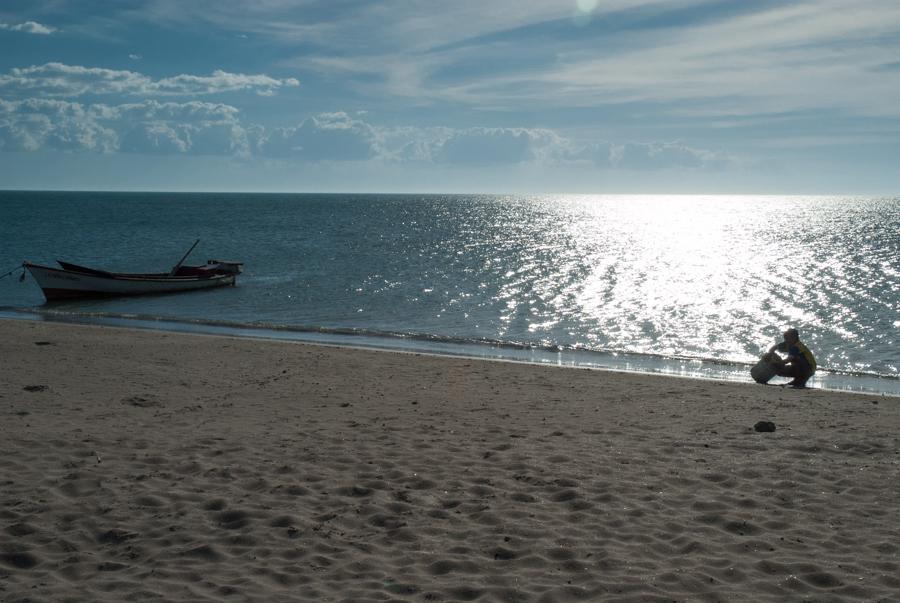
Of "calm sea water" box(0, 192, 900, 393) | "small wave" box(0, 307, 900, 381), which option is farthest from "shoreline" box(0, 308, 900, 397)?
"calm sea water" box(0, 192, 900, 393)

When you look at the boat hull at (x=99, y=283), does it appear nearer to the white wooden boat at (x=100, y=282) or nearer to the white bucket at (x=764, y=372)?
the white wooden boat at (x=100, y=282)

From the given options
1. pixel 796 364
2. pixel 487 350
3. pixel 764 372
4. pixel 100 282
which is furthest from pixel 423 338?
pixel 100 282

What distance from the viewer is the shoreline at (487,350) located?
1933 centimetres

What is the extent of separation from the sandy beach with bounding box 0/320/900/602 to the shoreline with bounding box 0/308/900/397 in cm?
556

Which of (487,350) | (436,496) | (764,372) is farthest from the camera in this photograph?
(487,350)

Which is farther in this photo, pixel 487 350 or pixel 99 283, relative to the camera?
pixel 99 283

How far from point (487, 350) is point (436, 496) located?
15359 millimetres

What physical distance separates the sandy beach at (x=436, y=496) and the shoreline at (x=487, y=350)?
5.56 metres

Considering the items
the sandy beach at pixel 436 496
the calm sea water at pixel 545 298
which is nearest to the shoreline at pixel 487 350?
the calm sea water at pixel 545 298

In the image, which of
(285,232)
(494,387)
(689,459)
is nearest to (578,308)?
(494,387)

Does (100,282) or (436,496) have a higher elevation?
(100,282)

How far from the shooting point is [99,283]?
34.7 meters

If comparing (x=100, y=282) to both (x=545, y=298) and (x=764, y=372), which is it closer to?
(x=545, y=298)

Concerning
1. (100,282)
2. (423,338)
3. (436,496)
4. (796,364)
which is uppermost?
(796,364)
